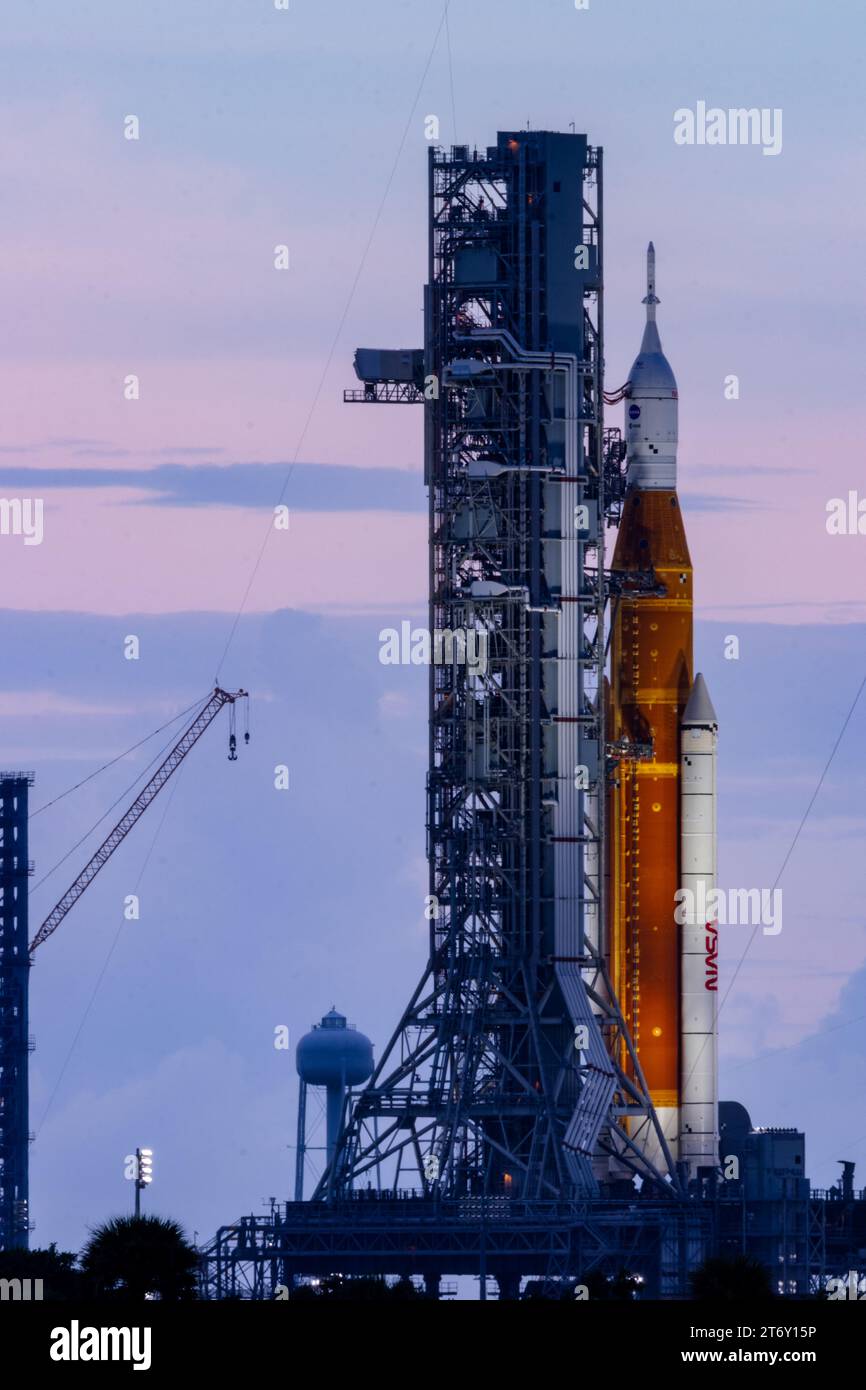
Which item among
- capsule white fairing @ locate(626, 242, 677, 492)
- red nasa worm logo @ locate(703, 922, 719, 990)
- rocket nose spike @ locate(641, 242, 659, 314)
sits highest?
rocket nose spike @ locate(641, 242, 659, 314)

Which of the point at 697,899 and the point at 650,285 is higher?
the point at 650,285

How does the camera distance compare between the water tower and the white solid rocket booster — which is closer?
the white solid rocket booster

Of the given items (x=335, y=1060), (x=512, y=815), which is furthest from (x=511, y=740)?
(x=335, y=1060)

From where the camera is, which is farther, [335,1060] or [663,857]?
[335,1060]

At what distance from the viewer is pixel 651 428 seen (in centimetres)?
16225

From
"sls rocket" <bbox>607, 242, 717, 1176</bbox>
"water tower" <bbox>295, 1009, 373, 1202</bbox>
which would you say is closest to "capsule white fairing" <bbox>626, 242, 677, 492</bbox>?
"sls rocket" <bbox>607, 242, 717, 1176</bbox>

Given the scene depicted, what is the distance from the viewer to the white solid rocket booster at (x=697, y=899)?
159125mm

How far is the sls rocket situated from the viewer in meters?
159

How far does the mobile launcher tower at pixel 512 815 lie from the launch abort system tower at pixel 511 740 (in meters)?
0.08

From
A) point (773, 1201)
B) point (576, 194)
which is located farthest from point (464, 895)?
point (576, 194)

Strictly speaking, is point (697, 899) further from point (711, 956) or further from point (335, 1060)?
point (335, 1060)

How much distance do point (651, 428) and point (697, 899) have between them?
1764cm

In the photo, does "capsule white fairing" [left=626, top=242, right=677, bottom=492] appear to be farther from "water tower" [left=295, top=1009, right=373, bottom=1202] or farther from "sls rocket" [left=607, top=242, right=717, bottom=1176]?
"water tower" [left=295, top=1009, right=373, bottom=1202]
